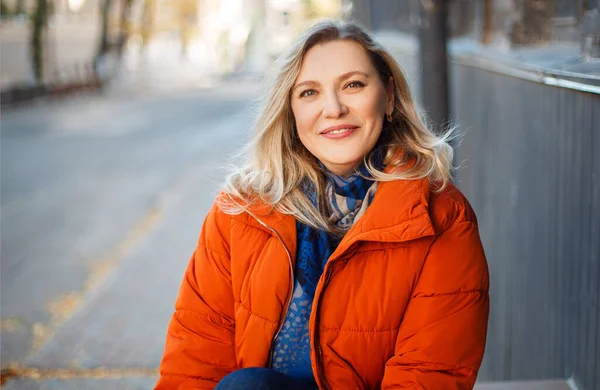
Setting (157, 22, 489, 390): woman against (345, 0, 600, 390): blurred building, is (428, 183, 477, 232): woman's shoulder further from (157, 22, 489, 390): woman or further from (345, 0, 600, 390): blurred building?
(345, 0, 600, 390): blurred building

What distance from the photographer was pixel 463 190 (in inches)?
256

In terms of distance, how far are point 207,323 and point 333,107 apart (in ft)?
2.51

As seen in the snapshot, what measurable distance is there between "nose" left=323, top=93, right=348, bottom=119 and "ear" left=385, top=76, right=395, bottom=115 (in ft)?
0.64

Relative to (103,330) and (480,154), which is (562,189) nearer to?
(480,154)

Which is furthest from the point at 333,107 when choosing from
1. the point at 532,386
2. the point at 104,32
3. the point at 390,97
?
the point at 104,32

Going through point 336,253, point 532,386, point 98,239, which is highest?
point 336,253

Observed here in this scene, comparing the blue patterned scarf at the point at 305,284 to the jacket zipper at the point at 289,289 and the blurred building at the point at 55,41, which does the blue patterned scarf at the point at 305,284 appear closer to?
the jacket zipper at the point at 289,289

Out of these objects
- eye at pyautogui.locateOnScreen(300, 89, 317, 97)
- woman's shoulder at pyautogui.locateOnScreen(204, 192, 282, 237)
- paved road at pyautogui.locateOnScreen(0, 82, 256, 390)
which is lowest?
paved road at pyautogui.locateOnScreen(0, 82, 256, 390)

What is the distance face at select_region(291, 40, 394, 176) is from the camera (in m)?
2.62

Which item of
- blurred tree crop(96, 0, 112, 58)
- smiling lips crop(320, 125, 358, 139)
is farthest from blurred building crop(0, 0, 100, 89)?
smiling lips crop(320, 125, 358, 139)

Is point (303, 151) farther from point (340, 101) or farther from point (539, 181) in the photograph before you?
point (539, 181)

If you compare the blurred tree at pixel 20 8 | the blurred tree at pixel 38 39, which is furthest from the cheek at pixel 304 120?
the blurred tree at pixel 20 8

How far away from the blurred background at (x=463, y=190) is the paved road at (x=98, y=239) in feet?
0.07

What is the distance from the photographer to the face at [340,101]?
262cm
